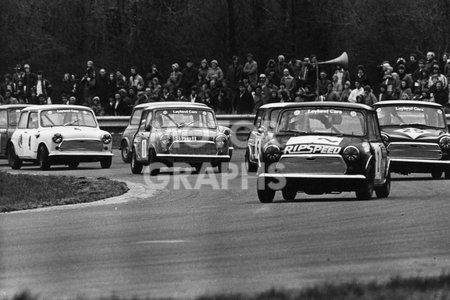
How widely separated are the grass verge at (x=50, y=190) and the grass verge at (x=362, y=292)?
9.69 meters

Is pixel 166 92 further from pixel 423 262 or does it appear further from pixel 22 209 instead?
pixel 423 262

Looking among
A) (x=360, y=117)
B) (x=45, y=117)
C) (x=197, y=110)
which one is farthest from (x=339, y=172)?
(x=45, y=117)

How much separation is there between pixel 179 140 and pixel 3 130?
7229 mm

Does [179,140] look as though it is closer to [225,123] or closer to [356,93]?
[356,93]

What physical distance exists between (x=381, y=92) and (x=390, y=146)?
9.12 m

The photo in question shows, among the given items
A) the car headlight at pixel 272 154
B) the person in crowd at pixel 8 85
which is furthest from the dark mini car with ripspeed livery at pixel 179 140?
the person in crowd at pixel 8 85

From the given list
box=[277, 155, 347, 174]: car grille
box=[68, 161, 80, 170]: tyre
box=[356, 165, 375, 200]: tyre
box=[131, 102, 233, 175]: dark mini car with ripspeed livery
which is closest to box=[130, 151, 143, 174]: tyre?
box=[131, 102, 233, 175]: dark mini car with ripspeed livery

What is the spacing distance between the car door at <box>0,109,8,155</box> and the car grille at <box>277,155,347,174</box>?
16.2 m

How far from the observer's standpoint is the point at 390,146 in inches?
982

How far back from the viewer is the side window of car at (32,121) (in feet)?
104

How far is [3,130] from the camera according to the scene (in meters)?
33.7

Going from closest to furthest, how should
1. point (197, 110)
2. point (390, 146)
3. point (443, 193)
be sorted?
point (443, 193) < point (390, 146) < point (197, 110)

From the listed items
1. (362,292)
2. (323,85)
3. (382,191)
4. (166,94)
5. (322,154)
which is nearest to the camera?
(362,292)

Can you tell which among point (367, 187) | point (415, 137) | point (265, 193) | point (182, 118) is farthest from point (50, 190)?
point (182, 118)
